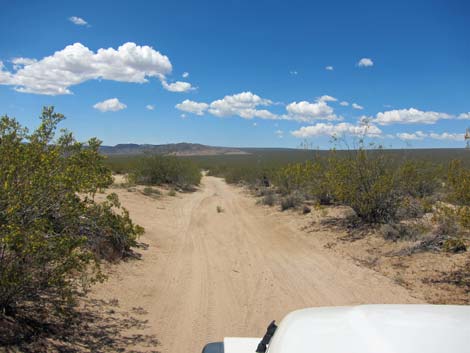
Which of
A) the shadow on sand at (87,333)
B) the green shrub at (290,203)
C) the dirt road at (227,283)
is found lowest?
the dirt road at (227,283)

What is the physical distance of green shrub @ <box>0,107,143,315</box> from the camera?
166 inches

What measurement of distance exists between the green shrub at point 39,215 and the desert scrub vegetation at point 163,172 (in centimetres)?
2276

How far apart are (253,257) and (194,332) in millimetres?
4501

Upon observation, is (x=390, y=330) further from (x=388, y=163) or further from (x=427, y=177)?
(x=427, y=177)

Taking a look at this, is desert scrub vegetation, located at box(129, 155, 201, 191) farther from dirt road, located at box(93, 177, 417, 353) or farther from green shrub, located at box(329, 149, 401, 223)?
green shrub, located at box(329, 149, 401, 223)

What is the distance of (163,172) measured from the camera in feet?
96.9

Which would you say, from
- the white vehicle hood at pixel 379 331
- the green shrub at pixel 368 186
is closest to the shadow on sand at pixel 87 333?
the white vehicle hood at pixel 379 331

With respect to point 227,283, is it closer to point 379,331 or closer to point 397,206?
point 379,331

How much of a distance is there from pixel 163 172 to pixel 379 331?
28243 mm

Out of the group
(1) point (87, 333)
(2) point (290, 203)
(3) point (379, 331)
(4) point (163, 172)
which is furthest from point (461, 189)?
(4) point (163, 172)

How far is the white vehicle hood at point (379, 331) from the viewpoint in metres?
1.75

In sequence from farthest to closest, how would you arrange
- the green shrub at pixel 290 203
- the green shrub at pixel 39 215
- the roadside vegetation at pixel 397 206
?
the green shrub at pixel 290 203, the roadside vegetation at pixel 397 206, the green shrub at pixel 39 215

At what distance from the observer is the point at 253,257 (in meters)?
10.2

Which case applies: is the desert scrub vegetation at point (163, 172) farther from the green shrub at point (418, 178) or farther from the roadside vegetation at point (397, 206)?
the green shrub at point (418, 178)
